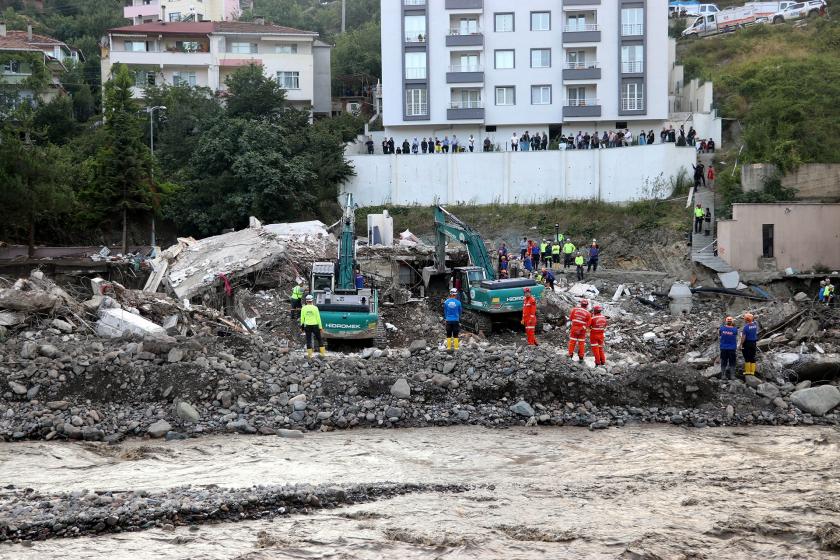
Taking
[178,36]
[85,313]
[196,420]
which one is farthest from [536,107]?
[196,420]

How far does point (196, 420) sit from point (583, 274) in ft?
66.0

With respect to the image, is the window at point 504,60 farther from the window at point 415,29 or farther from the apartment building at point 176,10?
the apartment building at point 176,10

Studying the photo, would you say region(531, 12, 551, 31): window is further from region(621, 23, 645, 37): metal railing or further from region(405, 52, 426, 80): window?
region(405, 52, 426, 80): window

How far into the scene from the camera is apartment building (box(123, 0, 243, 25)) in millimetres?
69750

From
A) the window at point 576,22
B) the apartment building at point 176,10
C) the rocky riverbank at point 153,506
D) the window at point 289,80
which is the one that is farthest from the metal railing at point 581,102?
the rocky riverbank at point 153,506

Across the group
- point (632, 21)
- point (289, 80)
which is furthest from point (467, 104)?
point (289, 80)

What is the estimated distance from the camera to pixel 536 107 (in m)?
49.0

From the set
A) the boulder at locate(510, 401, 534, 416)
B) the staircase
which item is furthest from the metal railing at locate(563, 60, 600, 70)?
the boulder at locate(510, 401, 534, 416)

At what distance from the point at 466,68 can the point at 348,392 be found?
1300 inches

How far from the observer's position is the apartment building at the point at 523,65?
48.2 metres

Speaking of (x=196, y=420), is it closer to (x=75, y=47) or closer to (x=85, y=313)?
(x=85, y=313)

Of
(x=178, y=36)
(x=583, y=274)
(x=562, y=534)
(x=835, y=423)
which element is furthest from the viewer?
(x=178, y=36)

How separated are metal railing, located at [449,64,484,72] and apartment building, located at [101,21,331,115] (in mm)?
11007

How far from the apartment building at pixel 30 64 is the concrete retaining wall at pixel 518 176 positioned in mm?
18955
